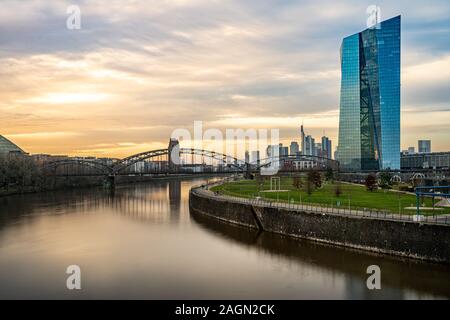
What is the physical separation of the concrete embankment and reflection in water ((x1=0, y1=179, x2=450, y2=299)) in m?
0.70

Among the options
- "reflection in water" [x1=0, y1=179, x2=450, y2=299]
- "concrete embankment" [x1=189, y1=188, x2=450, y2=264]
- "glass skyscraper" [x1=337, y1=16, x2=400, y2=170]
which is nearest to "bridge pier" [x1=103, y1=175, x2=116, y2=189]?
"glass skyscraper" [x1=337, y1=16, x2=400, y2=170]

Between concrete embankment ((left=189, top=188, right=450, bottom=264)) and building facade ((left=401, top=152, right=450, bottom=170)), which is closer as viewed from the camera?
concrete embankment ((left=189, top=188, right=450, bottom=264))

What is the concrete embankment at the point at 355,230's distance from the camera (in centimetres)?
2161

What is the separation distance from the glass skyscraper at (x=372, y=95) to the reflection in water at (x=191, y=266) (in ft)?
236

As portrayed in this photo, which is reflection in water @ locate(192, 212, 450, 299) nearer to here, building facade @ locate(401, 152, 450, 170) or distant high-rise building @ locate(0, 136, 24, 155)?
distant high-rise building @ locate(0, 136, 24, 155)

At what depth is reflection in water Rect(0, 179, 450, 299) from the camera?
18781 millimetres

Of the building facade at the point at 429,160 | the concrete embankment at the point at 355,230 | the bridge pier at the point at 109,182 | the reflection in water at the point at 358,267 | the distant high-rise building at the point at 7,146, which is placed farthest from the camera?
the building facade at the point at 429,160

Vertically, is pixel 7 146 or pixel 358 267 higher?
pixel 7 146

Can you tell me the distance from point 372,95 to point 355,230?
79869 mm

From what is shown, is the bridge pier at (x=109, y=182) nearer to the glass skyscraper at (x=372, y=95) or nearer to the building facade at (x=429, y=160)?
the glass skyscraper at (x=372, y=95)

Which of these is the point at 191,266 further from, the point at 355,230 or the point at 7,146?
the point at 7,146

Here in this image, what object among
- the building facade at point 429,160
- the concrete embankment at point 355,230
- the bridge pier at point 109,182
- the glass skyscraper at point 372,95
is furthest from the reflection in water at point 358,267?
the building facade at point 429,160

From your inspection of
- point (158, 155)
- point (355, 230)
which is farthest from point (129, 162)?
point (355, 230)

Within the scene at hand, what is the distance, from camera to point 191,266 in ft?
74.4
